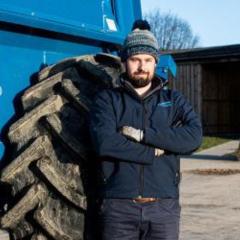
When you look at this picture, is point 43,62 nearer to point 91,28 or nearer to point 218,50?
point 91,28

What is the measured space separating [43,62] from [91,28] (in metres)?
0.41

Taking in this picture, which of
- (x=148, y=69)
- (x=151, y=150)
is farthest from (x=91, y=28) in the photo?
(x=151, y=150)

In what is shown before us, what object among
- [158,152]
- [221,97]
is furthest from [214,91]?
[158,152]

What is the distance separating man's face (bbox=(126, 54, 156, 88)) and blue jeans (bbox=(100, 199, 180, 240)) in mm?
579

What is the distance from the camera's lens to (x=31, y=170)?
3.27 meters

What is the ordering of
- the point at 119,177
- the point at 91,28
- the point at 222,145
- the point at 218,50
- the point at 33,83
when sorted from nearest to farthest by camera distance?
the point at 119,177 < the point at 33,83 < the point at 91,28 < the point at 222,145 < the point at 218,50

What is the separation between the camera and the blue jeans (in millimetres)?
3266

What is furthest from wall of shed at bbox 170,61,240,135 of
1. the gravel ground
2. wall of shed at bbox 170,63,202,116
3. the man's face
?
the man's face

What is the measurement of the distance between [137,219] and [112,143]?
41cm

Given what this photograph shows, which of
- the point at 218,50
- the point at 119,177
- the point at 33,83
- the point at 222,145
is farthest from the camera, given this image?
the point at 218,50

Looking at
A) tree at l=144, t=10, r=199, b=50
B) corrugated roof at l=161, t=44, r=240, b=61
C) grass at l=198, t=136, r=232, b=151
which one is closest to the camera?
grass at l=198, t=136, r=232, b=151

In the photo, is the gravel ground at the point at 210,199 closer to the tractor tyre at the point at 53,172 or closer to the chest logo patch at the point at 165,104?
the tractor tyre at the point at 53,172

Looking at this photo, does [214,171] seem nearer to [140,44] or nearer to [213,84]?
[140,44]

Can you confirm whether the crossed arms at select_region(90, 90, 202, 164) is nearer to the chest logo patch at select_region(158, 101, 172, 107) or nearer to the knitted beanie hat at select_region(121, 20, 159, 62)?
the chest logo patch at select_region(158, 101, 172, 107)
